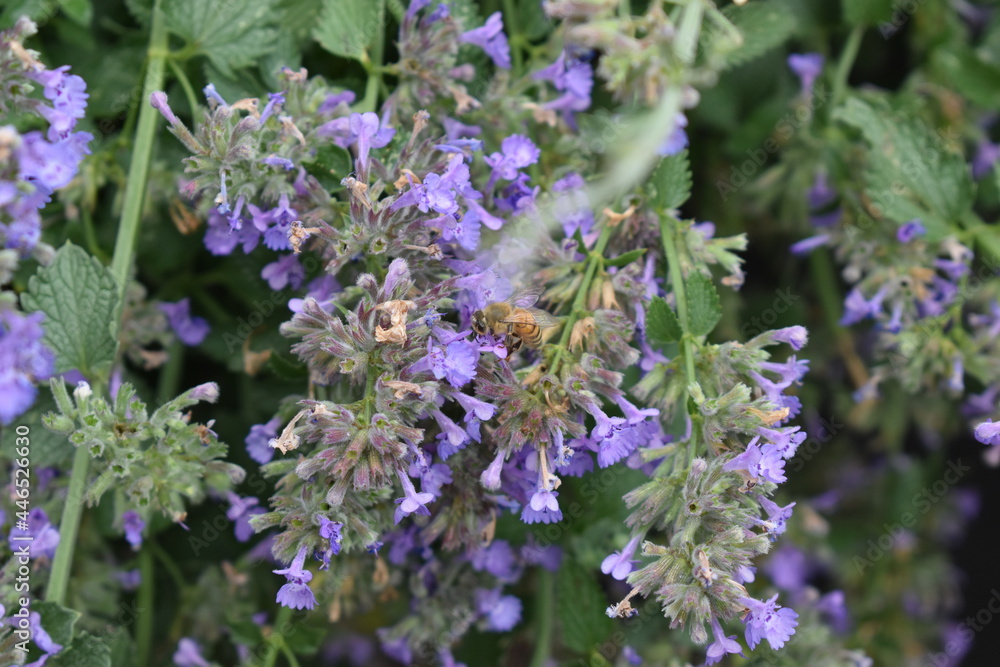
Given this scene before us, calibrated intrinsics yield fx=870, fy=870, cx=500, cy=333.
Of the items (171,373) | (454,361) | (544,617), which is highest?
(454,361)

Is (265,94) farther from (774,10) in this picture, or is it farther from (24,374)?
(774,10)

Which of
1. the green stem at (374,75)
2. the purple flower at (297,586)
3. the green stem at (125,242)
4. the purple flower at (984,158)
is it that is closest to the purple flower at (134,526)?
the green stem at (125,242)

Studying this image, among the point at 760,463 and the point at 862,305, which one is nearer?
the point at 760,463

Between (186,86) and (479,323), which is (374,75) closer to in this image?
(186,86)

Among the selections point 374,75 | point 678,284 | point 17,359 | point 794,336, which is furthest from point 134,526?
point 794,336

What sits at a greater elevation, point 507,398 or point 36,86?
point 36,86

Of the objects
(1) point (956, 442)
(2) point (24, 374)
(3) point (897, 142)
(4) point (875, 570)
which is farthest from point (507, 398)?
(1) point (956, 442)
